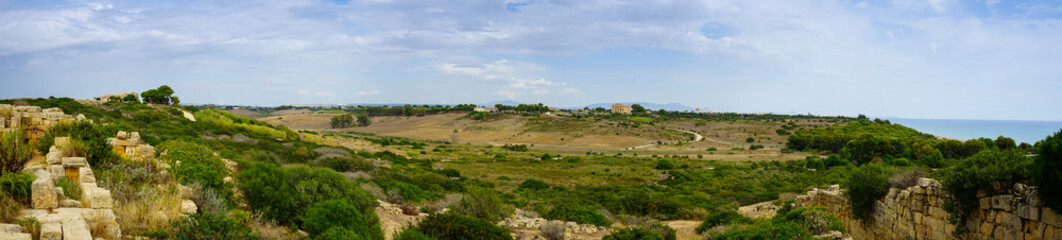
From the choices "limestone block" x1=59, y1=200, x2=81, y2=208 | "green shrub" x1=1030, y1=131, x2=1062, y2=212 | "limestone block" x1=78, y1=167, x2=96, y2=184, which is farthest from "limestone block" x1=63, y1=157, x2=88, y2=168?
"green shrub" x1=1030, y1=131, x2=1062, y2=212

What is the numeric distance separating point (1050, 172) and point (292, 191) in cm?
1249

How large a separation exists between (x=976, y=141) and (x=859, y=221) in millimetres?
36143

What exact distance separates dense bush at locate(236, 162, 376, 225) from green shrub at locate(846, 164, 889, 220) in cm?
1144

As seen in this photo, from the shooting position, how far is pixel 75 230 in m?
4.48

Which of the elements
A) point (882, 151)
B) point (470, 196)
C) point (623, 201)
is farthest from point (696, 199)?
point (882, 151)

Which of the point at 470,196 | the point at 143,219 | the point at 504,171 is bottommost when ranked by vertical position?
the point at 504,171

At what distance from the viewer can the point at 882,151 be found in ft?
136

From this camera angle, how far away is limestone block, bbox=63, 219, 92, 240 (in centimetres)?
433

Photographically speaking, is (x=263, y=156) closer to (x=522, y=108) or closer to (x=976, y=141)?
(x=976, y=141)

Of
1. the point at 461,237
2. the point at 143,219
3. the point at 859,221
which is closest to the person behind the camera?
the point at 143,219

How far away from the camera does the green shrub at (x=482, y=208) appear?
12294 mm

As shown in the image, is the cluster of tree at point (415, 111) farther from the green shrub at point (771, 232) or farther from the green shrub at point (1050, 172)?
the green shrub at point (1050, 172)

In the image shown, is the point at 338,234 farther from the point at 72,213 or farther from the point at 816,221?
the point at 816,221

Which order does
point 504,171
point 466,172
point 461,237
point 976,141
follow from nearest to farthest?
point 461,237 → point 466,172 → point 504,171 → point 976,141
